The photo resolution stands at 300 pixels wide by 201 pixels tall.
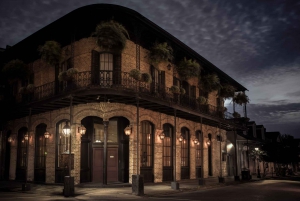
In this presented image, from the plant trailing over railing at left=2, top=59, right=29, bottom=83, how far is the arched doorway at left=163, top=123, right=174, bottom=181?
31.5 feet

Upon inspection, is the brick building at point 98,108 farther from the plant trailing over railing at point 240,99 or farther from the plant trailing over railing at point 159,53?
the plant trailing over railing at point 240,99

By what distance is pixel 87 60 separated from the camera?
16.3m

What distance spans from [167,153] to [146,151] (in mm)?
2340

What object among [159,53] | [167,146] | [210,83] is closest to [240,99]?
[210,83]

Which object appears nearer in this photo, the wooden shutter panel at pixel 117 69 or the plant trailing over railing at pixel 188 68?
the wooden shutter panel at pixel 117 69

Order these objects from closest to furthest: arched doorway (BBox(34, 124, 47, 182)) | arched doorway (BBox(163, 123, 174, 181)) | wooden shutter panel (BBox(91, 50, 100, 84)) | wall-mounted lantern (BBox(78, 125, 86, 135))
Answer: wall-mounted lantern (BBox(78, 125, 86, 135)), wooden shutter panel (BBox(91, 50, 100, 84)), arched doorway (BBox(34, 124, 47, 182)), arched doorway (BBox(163, 123, 174, 181))

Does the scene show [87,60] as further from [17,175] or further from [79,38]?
[17,175]

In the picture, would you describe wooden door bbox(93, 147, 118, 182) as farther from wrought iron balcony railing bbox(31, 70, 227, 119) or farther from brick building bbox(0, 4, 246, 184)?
wrought iron balcony railing bbox(31, 70, 227, 119)

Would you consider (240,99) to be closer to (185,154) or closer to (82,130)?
(185,154)

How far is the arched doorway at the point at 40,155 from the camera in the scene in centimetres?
1831

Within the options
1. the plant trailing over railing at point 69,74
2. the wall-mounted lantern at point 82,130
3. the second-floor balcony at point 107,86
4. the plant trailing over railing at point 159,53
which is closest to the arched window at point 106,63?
the second-floor balcony at point 107,86

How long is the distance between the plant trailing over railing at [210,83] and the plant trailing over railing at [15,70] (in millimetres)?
12526

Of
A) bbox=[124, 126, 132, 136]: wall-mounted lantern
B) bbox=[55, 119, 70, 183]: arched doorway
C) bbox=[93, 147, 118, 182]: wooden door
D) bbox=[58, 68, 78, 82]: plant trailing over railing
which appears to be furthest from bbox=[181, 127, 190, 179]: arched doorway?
bbox=[58, 68, 78, 82]: plant trailing over railing

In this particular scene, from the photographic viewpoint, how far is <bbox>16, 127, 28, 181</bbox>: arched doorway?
2034cm
